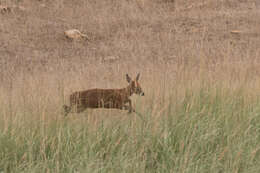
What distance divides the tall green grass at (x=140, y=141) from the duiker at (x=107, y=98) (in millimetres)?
84

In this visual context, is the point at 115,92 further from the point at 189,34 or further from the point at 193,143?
the point at 189,34

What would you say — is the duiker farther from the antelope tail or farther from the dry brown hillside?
the dry brown hillside

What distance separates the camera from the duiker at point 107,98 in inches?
154

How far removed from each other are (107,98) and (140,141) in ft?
2.13

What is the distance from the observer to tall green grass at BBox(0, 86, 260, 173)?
10.6ft

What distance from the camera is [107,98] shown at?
4.02m

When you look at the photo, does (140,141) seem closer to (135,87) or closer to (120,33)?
(135,87)

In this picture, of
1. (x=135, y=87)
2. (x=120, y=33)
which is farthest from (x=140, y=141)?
(x=120, y=33)

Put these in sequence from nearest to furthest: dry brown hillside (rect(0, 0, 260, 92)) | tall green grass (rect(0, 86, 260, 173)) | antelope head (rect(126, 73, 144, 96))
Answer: tall green grass (rect(0, 86, 260, 173)) → antelope head (rect(126, 73, 144, 96)) → dry brown hillside (rect(0, 0, 260, 92))

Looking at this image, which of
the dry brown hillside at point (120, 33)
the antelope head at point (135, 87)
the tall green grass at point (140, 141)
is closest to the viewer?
the tall green grass at point (140, 141)

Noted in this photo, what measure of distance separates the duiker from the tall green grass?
0.27ft

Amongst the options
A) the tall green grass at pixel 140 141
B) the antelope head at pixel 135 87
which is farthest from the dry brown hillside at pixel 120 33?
the tall green grass at pixel 140 141

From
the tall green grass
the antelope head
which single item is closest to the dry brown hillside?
the antelope head

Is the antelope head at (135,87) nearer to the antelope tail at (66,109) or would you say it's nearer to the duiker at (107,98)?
the duiker at (107,98)
